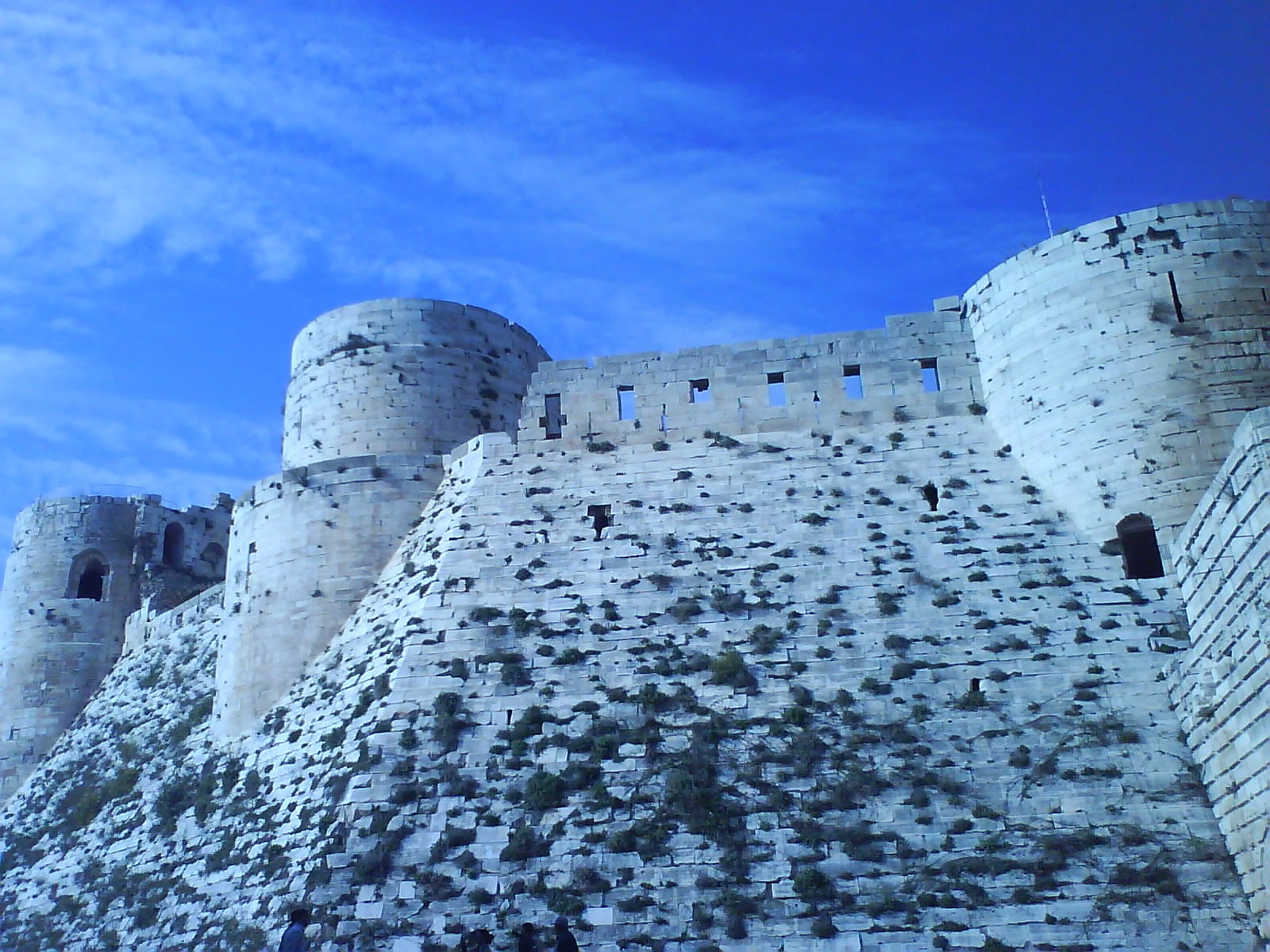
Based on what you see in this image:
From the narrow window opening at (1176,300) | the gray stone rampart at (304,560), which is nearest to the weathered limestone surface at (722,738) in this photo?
the gray stone rampart at (304,560)

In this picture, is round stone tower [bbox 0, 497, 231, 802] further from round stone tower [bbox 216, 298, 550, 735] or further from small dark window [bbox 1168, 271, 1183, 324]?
small dark window [bbox 1168, 271, 1183, 324]

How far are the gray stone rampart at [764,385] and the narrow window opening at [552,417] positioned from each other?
38 millimetres

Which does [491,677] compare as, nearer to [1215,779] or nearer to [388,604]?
[388,604]

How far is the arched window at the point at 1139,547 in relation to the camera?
51.8 ft

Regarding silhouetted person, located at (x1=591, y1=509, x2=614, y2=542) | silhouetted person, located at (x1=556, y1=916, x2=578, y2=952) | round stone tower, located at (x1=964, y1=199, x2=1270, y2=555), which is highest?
round stone tower, located at (x1=964, y1=199, x2=1270, y2=555)

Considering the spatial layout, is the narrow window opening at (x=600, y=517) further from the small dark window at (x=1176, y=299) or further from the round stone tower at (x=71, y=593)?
the round stone tower at (x=71, y=593)

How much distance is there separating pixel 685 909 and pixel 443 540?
743 centimetres

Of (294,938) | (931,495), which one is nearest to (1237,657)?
(931,495)

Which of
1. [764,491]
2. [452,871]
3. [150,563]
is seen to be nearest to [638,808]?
[452,871]

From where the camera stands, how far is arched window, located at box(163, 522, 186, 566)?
31688 mm

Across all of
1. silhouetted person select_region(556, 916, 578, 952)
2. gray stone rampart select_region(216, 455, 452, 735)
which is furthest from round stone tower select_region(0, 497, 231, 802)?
silhouetted person select_region(556, 916, 578, 952)

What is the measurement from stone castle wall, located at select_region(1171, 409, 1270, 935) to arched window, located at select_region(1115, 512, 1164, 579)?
A: 1.88 m

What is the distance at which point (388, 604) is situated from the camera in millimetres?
18047

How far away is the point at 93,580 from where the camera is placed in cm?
3030
